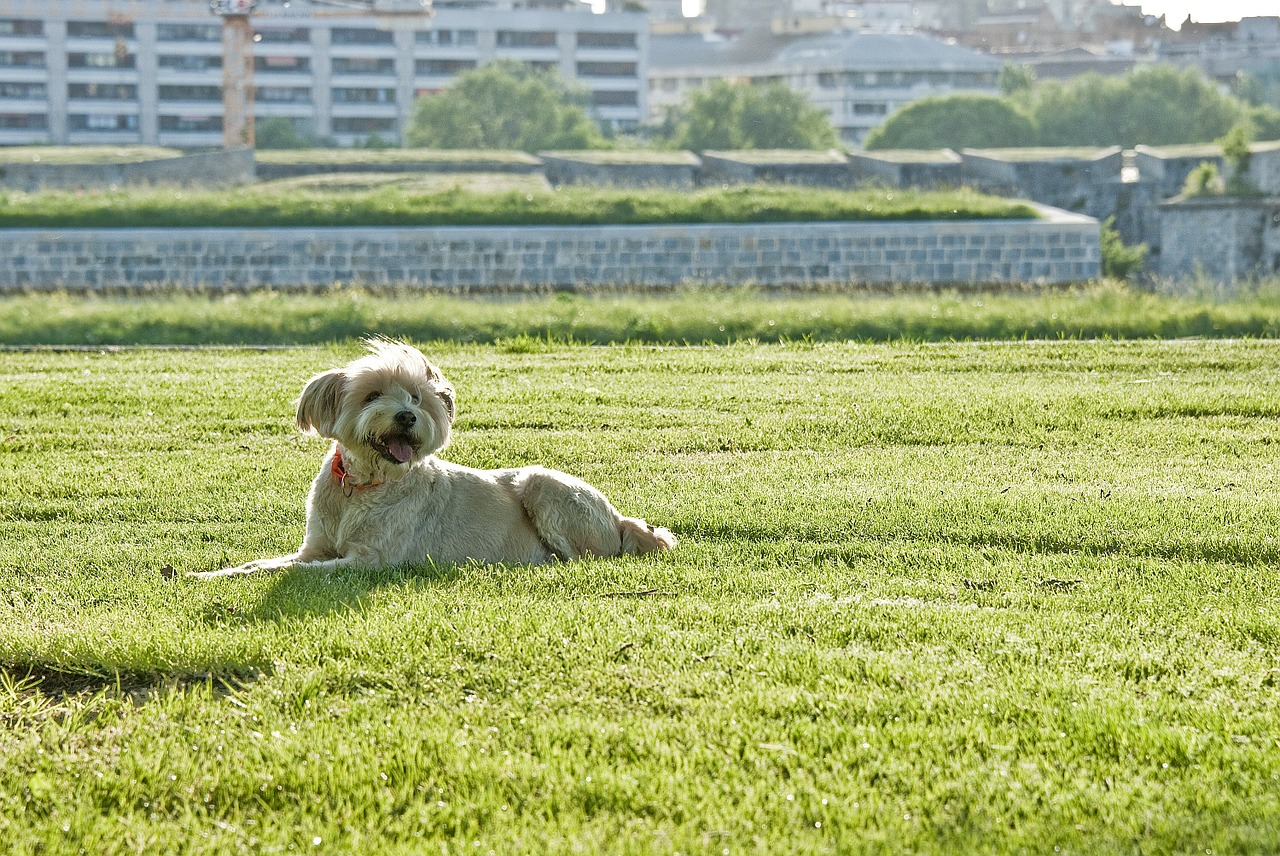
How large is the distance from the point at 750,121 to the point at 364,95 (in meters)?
47.8

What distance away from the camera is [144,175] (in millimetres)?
37031

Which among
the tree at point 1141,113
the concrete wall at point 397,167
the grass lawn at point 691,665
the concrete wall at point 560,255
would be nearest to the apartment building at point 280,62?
the tree at point 1141,113

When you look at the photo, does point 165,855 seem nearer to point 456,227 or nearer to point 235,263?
point 235,263

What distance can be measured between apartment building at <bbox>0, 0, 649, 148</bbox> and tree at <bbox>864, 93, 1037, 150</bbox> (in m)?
36.2

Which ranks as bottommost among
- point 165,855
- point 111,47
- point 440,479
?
point 165,855

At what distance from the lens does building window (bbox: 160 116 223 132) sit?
Answer: 325 feet

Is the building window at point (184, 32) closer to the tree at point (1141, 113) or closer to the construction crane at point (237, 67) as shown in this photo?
the construction crane at point (237, 67)

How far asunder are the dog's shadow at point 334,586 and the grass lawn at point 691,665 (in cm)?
3

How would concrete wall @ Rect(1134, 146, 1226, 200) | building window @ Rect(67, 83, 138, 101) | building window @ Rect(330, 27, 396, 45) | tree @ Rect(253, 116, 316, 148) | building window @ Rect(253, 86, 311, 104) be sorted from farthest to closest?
building window @ Rect(330, 27, 396, 45)
building window @ Rect(253, 86, 311, 104)
building window @ Rect(67, 83, 138, 101)
tree @ Rect(253, 116, 316, 148)
concrete wall @ Rect(1134, 146, 1226, 200)

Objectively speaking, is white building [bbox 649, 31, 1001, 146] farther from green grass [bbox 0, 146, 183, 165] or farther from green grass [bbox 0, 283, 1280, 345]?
green grass [bbox 0, 283, 1280, 345]

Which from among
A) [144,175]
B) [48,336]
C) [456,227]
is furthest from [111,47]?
[48,336]

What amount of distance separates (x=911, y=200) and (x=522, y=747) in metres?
25.4

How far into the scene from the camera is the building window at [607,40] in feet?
360

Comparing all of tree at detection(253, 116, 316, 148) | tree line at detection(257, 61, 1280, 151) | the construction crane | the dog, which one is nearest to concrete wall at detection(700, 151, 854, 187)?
tree line at detection(257, 61, 1280, 151)
